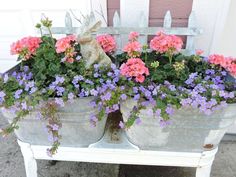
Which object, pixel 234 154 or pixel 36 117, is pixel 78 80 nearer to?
pixel 36 117

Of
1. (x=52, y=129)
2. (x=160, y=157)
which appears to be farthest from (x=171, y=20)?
(x=52, y=129)

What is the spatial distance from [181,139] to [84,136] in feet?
1.66

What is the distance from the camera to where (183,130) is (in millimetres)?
1142

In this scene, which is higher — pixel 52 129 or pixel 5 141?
pixel 52 129

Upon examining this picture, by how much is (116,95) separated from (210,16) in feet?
2.89

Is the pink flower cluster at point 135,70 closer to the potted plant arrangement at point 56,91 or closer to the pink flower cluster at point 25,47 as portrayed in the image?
the potted plant arrangement at point 56,91

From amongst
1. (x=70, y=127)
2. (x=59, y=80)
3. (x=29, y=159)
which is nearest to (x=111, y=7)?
(x=59, y=80)

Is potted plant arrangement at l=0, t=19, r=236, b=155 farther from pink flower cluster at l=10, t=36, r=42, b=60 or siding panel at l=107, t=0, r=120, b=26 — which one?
siding panel at l=107, t=0, r=120, b=26

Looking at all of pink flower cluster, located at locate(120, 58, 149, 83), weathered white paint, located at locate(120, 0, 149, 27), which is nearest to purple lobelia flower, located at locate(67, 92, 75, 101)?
pink flower cluster, located at locate(120, 58, 149, 83)

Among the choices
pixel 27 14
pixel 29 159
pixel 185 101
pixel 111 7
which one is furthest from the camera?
pixel 27 14

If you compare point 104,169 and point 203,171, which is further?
point 104,169

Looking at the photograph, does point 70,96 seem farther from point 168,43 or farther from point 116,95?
point 168,43

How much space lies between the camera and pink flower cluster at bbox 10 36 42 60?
121cm

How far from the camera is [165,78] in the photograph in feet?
3.93
